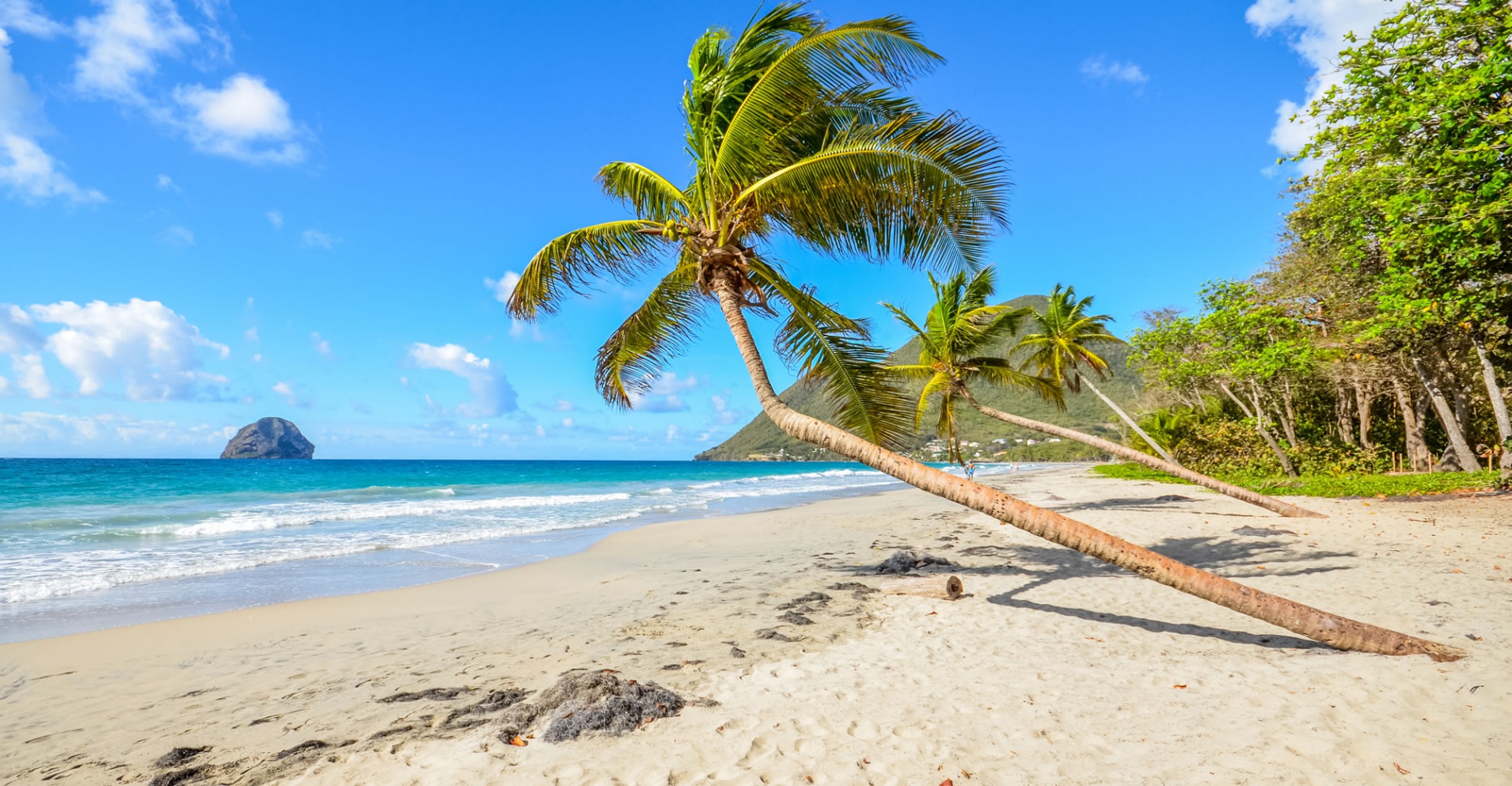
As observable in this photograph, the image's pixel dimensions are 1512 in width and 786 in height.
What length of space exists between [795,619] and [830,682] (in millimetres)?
1836

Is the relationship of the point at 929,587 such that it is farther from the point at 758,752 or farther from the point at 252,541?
the point at 252,541

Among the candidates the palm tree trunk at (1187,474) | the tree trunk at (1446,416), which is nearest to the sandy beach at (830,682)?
the palm tree trunk at (1187,474)

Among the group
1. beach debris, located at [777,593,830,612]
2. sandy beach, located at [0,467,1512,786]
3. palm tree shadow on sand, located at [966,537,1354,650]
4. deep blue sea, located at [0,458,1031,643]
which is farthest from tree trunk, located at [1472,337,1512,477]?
deep blue sea, located at [0,458,1031,643]

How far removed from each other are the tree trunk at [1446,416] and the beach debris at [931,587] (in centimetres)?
1493

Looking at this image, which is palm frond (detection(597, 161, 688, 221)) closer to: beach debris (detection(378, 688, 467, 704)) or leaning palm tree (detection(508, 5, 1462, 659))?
leaning palm tree (detection(508, 5, 1462, 659))

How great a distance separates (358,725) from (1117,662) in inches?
200

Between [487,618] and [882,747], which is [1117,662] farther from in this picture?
[487,618]

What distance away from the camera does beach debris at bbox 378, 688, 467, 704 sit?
4266mm

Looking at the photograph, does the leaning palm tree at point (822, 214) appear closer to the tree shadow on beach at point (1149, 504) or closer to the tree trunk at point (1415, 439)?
the tree shadow on beach at point (1149, 504)

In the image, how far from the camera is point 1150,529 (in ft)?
37.0

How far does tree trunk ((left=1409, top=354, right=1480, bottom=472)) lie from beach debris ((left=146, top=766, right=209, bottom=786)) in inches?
829

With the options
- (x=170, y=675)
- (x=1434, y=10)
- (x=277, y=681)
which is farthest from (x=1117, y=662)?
(x=1434, y=10)

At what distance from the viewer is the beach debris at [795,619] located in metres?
5.92

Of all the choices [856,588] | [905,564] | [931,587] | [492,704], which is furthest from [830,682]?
[905,564]
